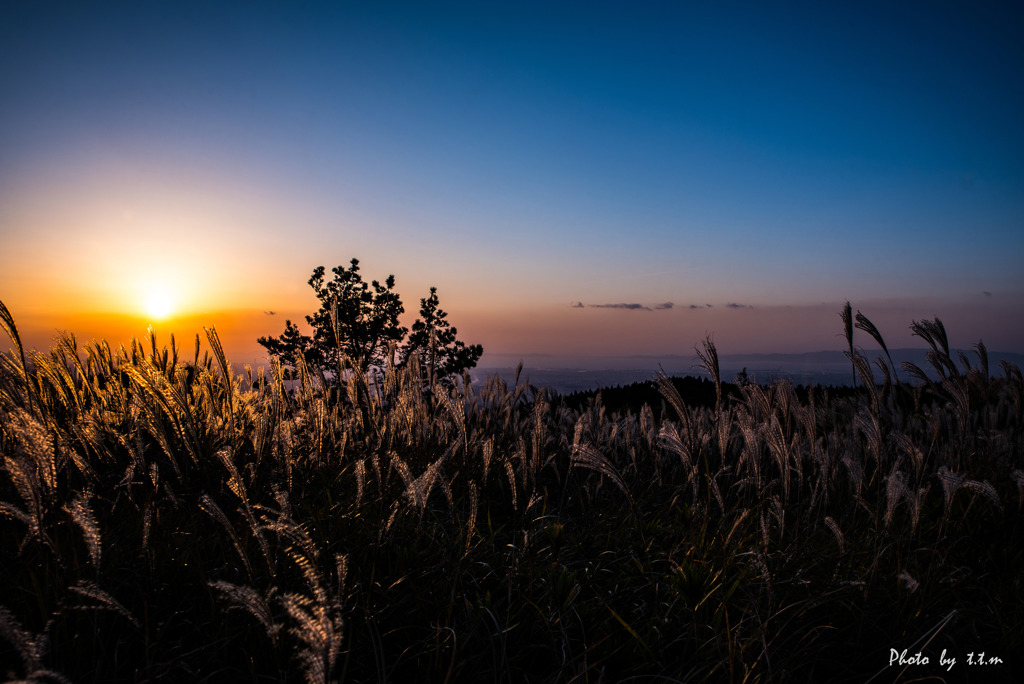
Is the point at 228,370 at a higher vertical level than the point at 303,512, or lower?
higher

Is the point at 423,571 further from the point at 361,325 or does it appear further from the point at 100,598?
the point at 361,325

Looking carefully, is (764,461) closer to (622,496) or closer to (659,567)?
(622,496)

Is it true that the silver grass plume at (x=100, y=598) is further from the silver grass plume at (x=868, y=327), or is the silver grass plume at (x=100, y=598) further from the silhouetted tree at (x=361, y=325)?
the silhouetted tree at (x=361, y=325)

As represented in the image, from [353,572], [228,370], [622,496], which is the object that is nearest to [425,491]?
[353,572]

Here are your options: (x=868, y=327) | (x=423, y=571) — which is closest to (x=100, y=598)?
(x=423, y=571)

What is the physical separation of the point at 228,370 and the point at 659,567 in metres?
2.70

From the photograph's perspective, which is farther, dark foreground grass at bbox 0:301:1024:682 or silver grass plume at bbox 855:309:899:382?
silver grass plume at bbox 855:309:899:382

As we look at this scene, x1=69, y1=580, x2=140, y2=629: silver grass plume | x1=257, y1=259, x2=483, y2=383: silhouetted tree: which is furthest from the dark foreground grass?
x1=257, y1=259, x2=483, y2=383: silhouetted tree

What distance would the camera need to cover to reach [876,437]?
295cm

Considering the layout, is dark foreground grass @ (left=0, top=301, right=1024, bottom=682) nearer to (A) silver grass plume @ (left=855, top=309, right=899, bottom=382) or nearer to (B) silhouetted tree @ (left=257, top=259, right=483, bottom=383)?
(A) silver grass plume @ (left=855, top=309, right=899, bottom=382)

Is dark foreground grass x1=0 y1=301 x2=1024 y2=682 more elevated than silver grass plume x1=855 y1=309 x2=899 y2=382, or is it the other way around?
silver grass plume x1=855 y1=309 x2=899 y2=382

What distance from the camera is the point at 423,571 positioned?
2236mm

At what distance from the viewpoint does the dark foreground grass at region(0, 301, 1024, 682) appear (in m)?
1.71

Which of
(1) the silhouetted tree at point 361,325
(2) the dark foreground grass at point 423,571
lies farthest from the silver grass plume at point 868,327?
(1) the silhouetted tree at point 361,325
